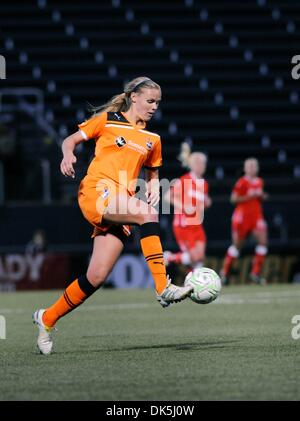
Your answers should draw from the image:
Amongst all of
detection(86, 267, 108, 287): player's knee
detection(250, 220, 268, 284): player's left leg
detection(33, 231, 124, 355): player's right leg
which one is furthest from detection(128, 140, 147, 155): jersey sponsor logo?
detection(250, 220, 268, 284): player's left leg

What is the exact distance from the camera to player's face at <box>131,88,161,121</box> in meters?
7.44

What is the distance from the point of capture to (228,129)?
24625 mm

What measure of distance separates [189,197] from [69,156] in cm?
897

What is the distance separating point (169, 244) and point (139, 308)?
20.3ft

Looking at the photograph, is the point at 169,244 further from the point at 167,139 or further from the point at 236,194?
the point at 167,139

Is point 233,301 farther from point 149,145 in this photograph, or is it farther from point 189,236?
point 149,145

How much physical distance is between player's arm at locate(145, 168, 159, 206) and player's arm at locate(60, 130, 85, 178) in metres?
0.64

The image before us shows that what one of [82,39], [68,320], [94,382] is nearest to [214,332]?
[68,320]

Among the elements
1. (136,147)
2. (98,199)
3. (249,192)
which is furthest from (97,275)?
(249,192)

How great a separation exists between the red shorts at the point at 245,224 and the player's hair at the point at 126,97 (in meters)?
10.1

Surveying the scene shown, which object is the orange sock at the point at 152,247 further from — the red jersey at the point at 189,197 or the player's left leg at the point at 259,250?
the player's left leg at the point at 259,250
